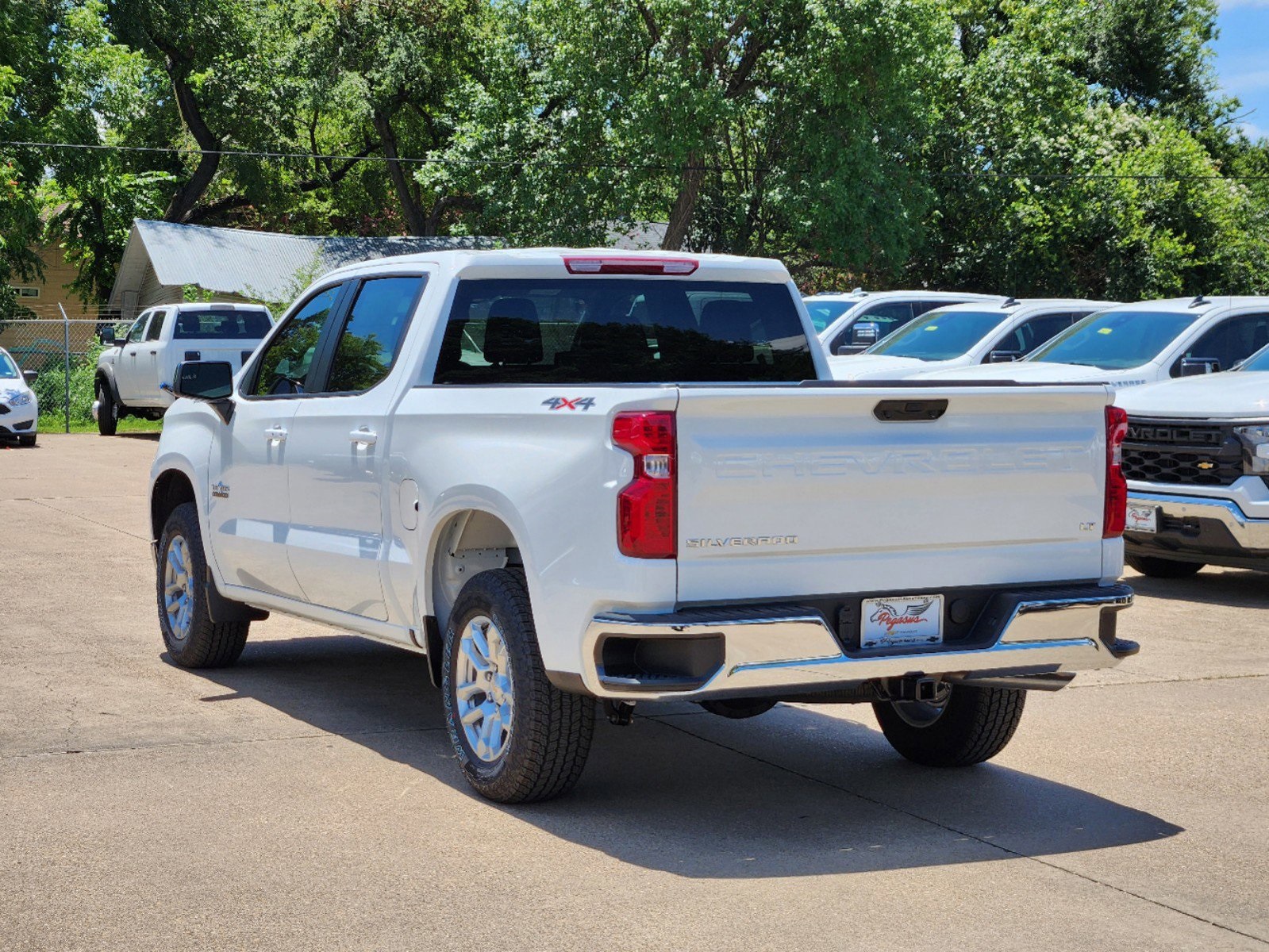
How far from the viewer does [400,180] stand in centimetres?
5469

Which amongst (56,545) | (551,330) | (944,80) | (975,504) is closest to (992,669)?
(975,504)

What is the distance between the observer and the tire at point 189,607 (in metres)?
8.23

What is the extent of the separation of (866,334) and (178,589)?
10.8 m

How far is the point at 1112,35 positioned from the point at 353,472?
188 ft

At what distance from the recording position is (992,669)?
564 cm

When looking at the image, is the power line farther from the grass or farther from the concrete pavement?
the concrete pavement

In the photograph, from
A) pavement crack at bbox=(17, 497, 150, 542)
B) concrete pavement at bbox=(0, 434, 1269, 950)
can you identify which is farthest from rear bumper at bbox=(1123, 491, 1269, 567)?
pavement crack at bbox=(17, 497, 150, 542)

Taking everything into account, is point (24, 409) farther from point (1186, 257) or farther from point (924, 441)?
point (1186, 257)

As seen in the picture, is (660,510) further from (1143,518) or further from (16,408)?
(16,408)

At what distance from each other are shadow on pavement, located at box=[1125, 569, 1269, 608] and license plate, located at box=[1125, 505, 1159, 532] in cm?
41

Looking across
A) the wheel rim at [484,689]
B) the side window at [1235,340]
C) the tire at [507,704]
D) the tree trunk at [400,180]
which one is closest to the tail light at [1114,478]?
the tire at [507,704]

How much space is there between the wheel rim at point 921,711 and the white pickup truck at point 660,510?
0.05ft

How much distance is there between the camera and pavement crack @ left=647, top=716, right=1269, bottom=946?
4.75 metres

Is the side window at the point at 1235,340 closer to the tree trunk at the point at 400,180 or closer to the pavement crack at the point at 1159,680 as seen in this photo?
the pavement crack at the point at 1159,680
